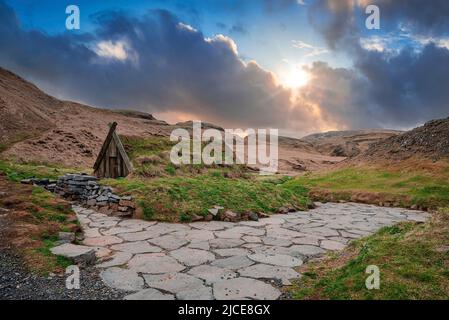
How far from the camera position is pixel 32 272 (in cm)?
362

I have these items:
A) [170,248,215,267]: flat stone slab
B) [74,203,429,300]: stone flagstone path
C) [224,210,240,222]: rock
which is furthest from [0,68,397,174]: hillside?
[170,248,215,267]: flat stone slab

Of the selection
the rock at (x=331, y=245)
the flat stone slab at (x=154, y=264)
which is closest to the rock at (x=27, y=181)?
the flat stone slab at (x=154, y=264)

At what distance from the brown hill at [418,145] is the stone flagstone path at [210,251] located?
8.53 m

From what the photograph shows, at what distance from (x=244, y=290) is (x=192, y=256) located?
142 cm

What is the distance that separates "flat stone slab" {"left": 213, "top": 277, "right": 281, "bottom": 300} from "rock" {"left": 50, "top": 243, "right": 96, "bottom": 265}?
6.17 ft

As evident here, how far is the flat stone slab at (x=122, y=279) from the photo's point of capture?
3.46 m

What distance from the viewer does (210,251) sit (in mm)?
4867

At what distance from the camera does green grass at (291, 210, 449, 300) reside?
9.19 ft

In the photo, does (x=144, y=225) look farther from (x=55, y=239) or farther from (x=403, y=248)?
(x=403, y=248)

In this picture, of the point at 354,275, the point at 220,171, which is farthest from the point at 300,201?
the point at 354,275

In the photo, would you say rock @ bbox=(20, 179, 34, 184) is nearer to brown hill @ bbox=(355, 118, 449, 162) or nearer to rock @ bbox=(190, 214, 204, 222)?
rock @ bbox=(190, 214, 204, 222)

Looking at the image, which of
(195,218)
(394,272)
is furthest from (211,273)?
(195,218)

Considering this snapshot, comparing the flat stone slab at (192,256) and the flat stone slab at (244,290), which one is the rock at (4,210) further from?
the flat stone slab at (244,290)
